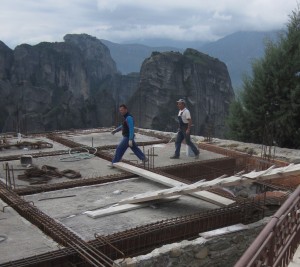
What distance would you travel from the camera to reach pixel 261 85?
57.6 feet

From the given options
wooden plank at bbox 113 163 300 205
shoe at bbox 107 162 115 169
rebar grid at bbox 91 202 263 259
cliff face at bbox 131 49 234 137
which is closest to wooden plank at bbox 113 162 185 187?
shoe at bbox 107 162 115 169

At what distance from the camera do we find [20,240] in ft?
19.7

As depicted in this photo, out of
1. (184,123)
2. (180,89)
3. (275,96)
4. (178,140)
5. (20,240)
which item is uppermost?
(180,89)

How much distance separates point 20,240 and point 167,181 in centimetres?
356

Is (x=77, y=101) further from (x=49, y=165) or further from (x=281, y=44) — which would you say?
(x=49, y=165)

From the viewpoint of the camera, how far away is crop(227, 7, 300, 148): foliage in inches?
Answer: 666

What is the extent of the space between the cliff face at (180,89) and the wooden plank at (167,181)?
152ft

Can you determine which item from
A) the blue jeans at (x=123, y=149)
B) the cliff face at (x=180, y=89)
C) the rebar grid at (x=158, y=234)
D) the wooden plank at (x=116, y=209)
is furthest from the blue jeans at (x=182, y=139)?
the cliff face at (x=180, y=89)

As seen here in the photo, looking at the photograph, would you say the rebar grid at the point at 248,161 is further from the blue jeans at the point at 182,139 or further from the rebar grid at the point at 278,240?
the rebar grid at the point at 278,240

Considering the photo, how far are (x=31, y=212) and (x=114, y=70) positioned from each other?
101475 millimetres

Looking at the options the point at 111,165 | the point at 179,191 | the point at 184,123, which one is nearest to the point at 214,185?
the point at 179,191

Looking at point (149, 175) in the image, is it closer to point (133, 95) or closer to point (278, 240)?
point (278, 240)

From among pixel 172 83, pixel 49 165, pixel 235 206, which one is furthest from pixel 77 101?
pixel 235 206

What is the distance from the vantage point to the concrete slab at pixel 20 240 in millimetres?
5578
